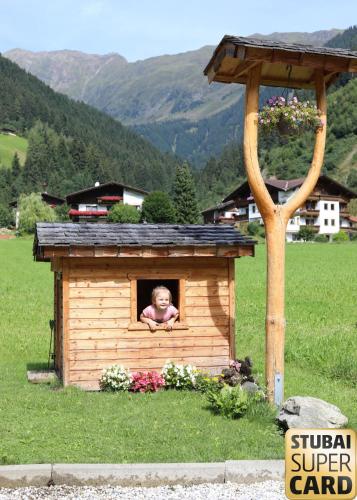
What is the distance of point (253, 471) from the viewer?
812 centimetres

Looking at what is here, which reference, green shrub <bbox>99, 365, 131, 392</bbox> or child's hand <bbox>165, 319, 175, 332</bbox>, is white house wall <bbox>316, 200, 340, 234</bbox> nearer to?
child's hand <bbox>165, 319, 175, 332</bbox>

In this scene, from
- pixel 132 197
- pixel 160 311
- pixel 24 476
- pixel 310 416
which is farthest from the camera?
pixel 132 197

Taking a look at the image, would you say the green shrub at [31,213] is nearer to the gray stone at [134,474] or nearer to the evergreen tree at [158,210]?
the evergreen tree at [158,210]

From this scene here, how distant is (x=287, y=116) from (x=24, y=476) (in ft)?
24.4

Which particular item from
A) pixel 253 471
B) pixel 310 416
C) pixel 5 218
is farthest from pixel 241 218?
pixel 253 471

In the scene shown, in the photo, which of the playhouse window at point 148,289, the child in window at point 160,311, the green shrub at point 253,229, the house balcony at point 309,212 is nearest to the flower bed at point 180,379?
the child in window at point 160,311

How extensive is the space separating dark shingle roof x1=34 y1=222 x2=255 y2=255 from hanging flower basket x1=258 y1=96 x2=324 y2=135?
270 cm

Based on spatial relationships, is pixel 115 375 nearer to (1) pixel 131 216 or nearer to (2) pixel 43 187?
(1) pixel 131 216

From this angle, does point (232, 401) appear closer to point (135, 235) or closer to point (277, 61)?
point (135, 235)

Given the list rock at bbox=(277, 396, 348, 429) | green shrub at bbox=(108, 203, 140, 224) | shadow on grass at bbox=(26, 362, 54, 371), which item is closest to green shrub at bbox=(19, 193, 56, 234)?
green shrub at bbox=(108, 203, 140, 224)

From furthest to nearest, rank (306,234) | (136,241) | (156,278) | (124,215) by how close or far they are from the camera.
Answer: (124,215)
(306,234)
(156,278)
(136,241)

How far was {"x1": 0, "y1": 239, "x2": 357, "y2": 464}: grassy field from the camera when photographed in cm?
895

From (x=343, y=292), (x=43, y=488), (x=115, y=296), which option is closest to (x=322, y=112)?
(x=115, y=296)

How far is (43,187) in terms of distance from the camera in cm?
17275
